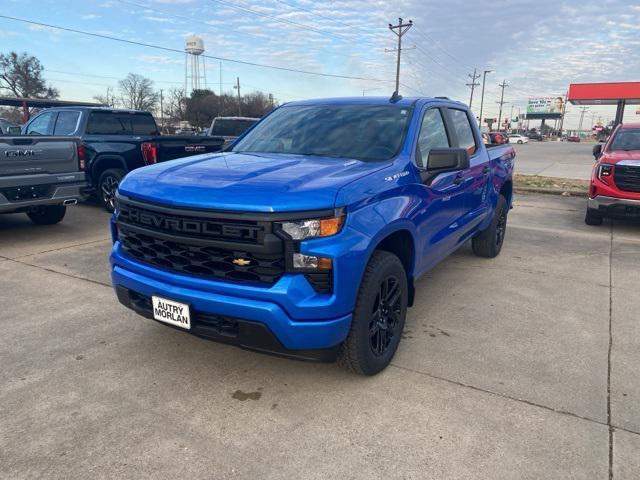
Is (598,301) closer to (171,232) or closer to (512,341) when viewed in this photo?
(512,341)

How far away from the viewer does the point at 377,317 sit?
3.09 meters

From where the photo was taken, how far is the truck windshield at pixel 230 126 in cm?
1319

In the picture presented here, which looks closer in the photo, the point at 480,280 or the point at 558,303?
the point at 558,303

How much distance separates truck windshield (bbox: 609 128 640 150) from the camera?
8.54 metres

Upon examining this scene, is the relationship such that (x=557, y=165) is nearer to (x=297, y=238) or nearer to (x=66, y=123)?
(x=66, y=123)

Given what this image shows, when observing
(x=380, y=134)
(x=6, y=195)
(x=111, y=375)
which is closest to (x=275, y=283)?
(x=111, y=375)

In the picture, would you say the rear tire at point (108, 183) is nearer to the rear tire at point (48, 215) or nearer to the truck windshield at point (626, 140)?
the rear tire at point (48, 215)

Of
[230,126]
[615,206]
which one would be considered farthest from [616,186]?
[230,126]

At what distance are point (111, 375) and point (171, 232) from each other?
1.12m

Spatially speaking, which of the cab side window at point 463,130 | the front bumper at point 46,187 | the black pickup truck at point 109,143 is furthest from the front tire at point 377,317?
the black pickup truck at point 109,143

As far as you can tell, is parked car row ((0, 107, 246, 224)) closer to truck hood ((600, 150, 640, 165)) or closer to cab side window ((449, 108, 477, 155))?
cab side window ((449, 108, 477, 155))

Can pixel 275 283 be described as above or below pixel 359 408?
above

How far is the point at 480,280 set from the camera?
5.29 meters

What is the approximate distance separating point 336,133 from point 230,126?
10047 millimetres
